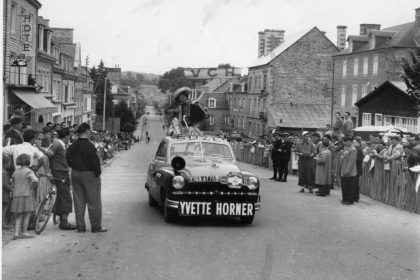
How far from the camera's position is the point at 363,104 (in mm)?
42781

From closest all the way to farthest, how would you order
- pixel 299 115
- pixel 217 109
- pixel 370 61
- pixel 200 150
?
pixel 200 150, pixel 370 61, pixel 299 115, pixel 217 109

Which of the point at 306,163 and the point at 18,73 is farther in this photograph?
the point at 18,73

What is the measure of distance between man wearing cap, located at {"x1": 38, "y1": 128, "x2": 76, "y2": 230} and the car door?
2.12 metres

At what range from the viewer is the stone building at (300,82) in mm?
64562

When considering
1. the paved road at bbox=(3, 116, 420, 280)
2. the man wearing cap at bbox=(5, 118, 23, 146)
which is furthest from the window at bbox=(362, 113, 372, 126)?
the man wearing cap at bbox=(5, 118, 23, 146)

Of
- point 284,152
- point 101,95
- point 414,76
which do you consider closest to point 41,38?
point 284,152

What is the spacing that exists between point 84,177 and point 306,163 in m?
9.32

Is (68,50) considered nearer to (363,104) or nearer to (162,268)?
(363,104)

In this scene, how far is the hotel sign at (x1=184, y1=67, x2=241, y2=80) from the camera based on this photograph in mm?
120188

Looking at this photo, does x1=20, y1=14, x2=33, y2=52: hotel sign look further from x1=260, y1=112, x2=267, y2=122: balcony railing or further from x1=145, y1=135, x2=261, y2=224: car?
x1=260, y1=112, x2=267, y2=122: balcony railing

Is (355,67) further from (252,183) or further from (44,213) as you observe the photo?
(44,213)

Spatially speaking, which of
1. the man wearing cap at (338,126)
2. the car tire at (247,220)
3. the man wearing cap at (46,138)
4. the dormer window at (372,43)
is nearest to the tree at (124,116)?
the dormer window at (372,43)

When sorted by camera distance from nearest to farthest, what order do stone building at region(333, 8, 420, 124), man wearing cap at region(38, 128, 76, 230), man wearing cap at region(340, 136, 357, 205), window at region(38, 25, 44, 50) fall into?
man wearing cap at region(38, 128, 76, 230) < man wearing cap at region(340, 136, 357, 205) < window at region(38, 25, 44, 50) < stone building at region(333, 8, 420, 124)

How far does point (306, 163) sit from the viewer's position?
17.4 meters
